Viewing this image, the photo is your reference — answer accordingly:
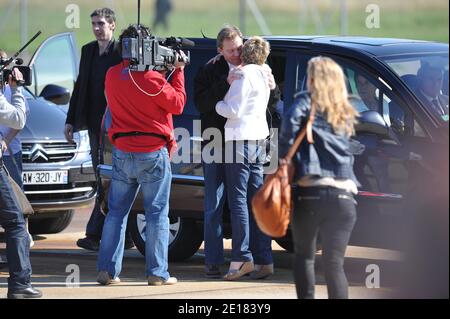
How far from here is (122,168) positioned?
30.8 feet

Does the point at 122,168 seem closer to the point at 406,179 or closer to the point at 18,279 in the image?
the point at 18,279

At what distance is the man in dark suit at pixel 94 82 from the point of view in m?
11.1

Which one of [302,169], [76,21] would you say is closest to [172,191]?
[302,169]

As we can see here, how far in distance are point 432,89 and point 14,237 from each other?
313 centimetres

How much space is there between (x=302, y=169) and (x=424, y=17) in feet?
101

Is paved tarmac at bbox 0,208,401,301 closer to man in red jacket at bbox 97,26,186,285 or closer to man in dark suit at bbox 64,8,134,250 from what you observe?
man in red jacket at bbox 97,26,186,285

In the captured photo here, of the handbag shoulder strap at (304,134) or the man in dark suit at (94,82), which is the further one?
the man in dark suit at (94,82)

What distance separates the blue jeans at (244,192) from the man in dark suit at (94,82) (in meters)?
1.79

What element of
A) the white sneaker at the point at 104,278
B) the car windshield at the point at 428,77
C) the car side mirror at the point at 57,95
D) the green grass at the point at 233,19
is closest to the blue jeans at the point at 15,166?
the car side mirror at the point at 57,95

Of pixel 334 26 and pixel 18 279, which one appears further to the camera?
pixel 334 26

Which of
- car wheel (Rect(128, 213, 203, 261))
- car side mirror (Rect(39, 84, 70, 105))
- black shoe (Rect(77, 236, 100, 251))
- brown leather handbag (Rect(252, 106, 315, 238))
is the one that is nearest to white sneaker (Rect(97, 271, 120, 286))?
car wheel (Rect(128, 213, 203, 261))

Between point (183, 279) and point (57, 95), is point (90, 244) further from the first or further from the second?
point (57, 95)

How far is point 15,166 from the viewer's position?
10930 mm

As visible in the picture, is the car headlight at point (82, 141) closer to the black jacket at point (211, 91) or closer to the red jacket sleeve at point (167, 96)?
the black jacket at point (211, 91)
